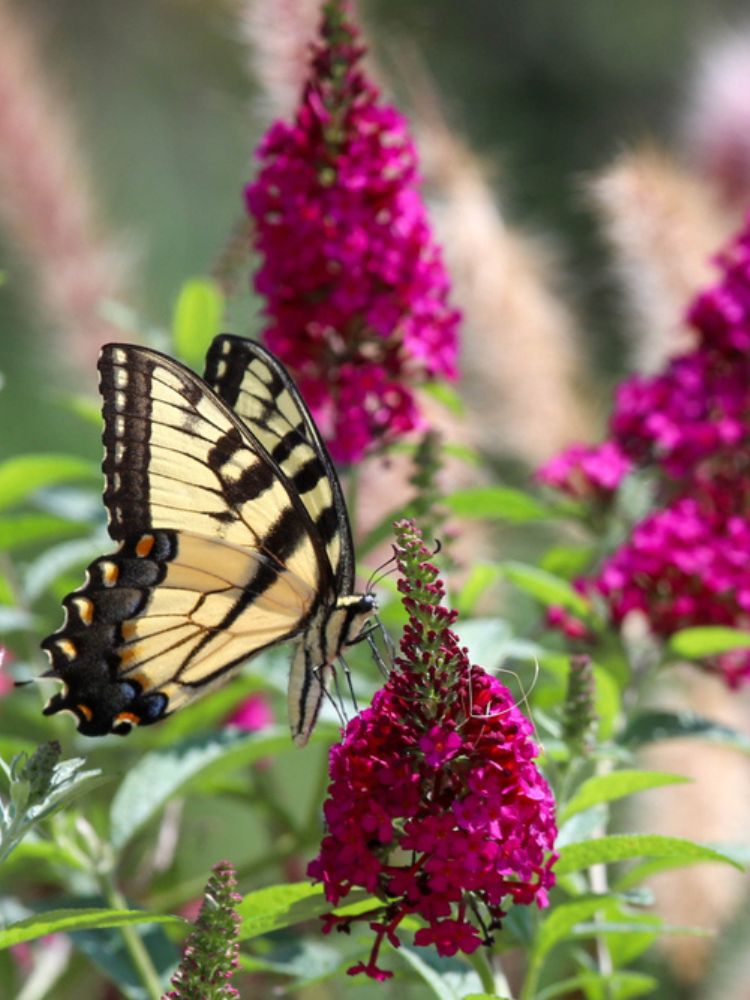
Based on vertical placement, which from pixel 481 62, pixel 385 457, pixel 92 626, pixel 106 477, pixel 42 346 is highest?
pixel 481 62

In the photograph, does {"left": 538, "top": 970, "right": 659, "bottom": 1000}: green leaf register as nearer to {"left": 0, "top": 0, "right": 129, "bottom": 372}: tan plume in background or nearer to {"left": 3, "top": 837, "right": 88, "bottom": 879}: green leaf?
{"left": 3, "top": 837, "right": 88, "bottom": 879}: green leaf

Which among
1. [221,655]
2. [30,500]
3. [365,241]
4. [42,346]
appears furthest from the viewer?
[42,346]

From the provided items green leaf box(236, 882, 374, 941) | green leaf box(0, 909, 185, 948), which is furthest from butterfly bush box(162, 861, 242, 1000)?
green leaf box(236, 882, 374, 941)

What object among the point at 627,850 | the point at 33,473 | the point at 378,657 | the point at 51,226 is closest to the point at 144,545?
the point at 378,657

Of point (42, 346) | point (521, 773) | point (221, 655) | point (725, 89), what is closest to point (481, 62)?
point (725, 89)

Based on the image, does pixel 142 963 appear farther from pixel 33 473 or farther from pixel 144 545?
pixel 33 473

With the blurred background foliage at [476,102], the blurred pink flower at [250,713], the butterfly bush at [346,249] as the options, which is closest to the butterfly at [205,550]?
the butterfly bush at [346,249]

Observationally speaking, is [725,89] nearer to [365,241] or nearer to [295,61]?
[295,61]
